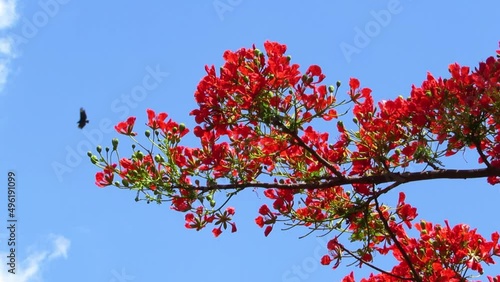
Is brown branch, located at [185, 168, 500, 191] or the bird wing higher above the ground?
the bird wing

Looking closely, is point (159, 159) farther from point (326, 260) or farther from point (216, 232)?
point (326, 260)

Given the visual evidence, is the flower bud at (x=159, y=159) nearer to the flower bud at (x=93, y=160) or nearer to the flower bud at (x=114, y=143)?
the flower bud at (x=114, y=143)

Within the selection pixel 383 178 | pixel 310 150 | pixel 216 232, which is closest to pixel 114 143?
pixel 216 232

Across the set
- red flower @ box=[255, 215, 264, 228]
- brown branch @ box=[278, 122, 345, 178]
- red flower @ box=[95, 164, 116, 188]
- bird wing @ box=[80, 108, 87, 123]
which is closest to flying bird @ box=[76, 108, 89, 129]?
bird wing @ box=[80, 108, 87, 123]

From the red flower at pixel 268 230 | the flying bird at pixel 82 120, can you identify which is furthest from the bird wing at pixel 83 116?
the red flower at pixel 268 230

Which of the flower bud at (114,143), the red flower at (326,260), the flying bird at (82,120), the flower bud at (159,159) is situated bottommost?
the red flower at (326,260)

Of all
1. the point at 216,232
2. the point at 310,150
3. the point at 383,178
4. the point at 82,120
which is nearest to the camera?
the point at 310,150

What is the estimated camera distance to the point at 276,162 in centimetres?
447

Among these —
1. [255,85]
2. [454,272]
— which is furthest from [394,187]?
[255,85]

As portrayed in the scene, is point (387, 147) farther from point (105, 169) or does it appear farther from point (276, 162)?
point (105, 169)

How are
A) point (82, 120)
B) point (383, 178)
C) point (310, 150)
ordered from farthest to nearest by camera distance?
point (82, 120) → point (383, 178) → point (310, 150)

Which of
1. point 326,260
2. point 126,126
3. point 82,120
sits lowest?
point 326,260

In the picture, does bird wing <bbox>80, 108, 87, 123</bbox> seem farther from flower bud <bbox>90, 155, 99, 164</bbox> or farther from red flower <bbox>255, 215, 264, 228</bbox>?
red flower <bbox>255, 215, 264, 228</bbox>

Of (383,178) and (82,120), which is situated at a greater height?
(82,120)
